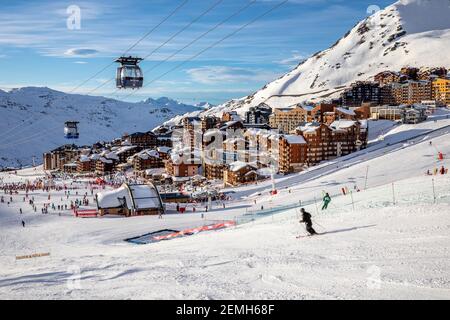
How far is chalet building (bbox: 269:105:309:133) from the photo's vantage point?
109938 mm

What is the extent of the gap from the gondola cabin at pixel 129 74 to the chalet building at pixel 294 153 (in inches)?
1598

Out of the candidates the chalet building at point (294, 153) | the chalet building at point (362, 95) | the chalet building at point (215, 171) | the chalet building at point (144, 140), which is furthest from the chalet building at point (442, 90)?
the chalet building at point (144, 140)

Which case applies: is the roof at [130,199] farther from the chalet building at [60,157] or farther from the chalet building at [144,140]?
the chalet building at [60,157]

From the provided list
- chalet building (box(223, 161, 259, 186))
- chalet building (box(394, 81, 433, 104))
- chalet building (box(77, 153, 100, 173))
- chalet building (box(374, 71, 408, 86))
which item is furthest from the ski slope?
chalet building (box(374, 71, 408, 86))

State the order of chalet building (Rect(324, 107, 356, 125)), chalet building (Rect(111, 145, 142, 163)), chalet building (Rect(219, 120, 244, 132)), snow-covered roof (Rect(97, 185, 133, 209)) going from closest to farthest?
1. snow-covered roof (Rect(97, 185, 133, 209))
2. chalet building (Rect(324, 107, 356, 125))
3. chalet building (Rect(219, 120, 244, 132))
4. chalet building (Rect(111, 145, 142, 163))

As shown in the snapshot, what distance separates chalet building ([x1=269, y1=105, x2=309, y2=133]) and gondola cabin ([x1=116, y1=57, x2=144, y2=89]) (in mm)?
80335

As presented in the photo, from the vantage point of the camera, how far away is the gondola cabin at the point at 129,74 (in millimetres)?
29953

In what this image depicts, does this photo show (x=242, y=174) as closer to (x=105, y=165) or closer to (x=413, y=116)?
(x=413, y=116)

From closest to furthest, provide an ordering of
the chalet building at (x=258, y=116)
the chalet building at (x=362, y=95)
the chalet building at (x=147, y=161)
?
the chalet building at (x=147, y=161)
the chalet building at (x=362, y=95)
the chalet building at (x=258, y=116)

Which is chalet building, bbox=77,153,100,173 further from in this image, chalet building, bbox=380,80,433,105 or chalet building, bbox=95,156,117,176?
chalet building, bbox=380,80,433,105

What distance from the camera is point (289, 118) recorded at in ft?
374

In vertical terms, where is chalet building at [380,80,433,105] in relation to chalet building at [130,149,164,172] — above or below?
above
